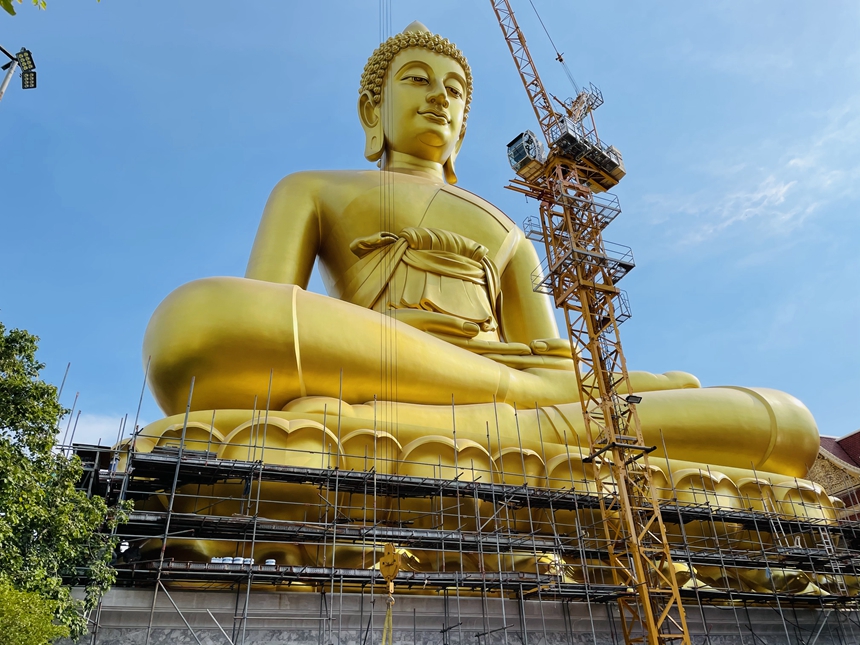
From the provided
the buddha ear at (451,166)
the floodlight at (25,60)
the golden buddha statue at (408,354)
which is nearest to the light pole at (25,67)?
the floodlight at (25,60)

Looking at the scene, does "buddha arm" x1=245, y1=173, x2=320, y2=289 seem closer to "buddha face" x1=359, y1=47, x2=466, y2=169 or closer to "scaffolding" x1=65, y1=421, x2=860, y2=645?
"buddha face" x1=359, y1=47, x2=466, y2=169

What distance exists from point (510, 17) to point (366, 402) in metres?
10.8

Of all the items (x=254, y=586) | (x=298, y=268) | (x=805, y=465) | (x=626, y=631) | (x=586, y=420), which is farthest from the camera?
(x=298, y=268)

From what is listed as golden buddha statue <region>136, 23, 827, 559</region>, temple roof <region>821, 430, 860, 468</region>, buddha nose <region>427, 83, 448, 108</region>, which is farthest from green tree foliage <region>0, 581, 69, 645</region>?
temple roof <region>821, 430, 860, 468</region>

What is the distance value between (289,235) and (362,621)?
607 centimetres

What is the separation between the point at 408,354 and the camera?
912 cm

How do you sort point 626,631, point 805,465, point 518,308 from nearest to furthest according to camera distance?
point 626,631
point 805,465
point 518,308

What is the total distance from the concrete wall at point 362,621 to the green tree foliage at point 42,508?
1.55 ft

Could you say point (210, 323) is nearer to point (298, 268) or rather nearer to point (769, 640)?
point (298, 268)

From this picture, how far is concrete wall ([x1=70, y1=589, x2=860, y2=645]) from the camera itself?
6355 millimetres

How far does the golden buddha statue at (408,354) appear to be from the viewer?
8.07 meters

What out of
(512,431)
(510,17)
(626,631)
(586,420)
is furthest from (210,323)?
(510,17)

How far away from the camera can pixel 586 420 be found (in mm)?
9227

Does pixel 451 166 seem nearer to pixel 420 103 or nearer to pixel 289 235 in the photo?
pixel 420 103
